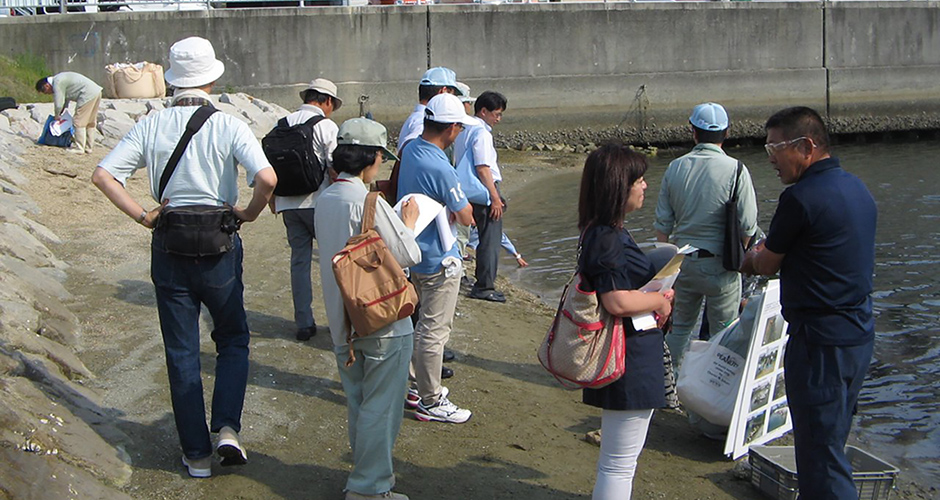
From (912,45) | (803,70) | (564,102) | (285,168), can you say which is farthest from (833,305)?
(912,45)

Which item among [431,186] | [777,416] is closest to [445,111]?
[431,186]

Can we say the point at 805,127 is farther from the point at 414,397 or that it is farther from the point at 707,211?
the point at 414,397

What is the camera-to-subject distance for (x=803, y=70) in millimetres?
22922

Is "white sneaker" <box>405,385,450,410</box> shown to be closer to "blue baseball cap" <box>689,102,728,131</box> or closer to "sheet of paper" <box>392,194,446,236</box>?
"sheet of paper" <box>392,194,446,236</box>

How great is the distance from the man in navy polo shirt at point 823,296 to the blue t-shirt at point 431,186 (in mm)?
1911

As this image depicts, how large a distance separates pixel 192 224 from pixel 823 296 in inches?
105

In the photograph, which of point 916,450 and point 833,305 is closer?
point 833,305

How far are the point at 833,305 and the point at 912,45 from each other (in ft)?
75.0

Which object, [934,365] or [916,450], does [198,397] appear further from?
[934,365]

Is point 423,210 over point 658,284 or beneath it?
over

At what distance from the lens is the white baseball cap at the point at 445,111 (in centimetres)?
513

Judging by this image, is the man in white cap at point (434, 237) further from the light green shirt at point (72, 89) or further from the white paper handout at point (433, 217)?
the light green shirt at point (72, 89)

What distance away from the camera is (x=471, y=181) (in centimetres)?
753

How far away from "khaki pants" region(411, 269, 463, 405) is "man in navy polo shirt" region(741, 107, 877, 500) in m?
1.96
